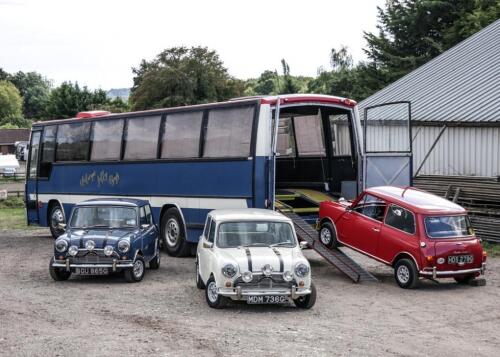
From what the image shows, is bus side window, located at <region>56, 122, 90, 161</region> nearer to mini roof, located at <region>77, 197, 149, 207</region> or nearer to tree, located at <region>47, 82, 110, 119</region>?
mini roof, located at <region>77, 197, 149, 207</region>

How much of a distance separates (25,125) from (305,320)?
137020mm

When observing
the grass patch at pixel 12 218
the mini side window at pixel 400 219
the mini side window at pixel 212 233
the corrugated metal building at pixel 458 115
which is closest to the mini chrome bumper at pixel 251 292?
the mini side window at pixel 212 233

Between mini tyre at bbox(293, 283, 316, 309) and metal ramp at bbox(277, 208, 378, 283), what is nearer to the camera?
mini tyre at bbox(293, 283, 316, 309)

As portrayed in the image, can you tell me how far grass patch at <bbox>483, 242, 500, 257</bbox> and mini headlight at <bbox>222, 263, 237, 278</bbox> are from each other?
1094 centimetres

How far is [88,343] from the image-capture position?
406 inches

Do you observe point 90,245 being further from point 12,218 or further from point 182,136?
point 12,218

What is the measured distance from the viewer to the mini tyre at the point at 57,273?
15.7 m

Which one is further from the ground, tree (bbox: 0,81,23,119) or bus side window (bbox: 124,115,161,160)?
tree (bbox: 0,81,23,119)

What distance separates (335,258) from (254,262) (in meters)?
4.21

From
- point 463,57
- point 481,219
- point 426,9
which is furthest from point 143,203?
point 426,9

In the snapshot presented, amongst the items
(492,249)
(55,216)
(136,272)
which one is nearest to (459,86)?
(492,249)

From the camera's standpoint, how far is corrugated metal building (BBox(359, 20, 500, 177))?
81.0ft

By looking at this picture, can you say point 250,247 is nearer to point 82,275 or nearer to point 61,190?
point 82,275

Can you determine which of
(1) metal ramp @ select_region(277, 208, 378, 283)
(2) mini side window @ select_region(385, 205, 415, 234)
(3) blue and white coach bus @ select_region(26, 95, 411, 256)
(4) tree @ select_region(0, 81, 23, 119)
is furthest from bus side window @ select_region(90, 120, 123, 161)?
(4) tree @ select_region(0, 81, 23, 119)
